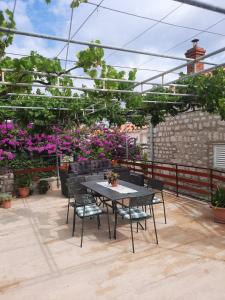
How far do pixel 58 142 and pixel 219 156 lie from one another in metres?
4.94

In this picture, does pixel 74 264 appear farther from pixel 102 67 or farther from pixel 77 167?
pixel 77 167

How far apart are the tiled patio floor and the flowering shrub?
3377 mm

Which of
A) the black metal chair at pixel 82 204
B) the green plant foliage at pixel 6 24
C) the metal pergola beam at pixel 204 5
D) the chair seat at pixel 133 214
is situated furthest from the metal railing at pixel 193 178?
the green plant foliage at pixel 6 24

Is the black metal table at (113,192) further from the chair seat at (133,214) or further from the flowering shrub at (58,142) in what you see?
the flowering shrub at (58,142)

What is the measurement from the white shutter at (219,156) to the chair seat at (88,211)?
415cm

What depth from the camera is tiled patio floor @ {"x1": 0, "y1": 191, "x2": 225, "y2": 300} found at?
117 inches

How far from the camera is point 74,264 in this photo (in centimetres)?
360

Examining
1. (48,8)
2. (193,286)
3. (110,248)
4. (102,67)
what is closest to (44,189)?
(110,248)

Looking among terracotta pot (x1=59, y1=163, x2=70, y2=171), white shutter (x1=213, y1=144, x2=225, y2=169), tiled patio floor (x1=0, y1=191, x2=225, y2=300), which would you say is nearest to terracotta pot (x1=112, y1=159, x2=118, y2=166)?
terracotta pot (x1=59, y1=163, x2=70, y2=171)

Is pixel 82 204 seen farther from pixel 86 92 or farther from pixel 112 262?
pixel 86 92

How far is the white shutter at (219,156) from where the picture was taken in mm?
7259

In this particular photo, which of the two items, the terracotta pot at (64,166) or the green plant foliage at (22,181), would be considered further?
the terracotta pot at (64,166)

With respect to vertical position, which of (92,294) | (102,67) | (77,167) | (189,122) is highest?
(102,67)

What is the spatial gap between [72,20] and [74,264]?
2.99m
